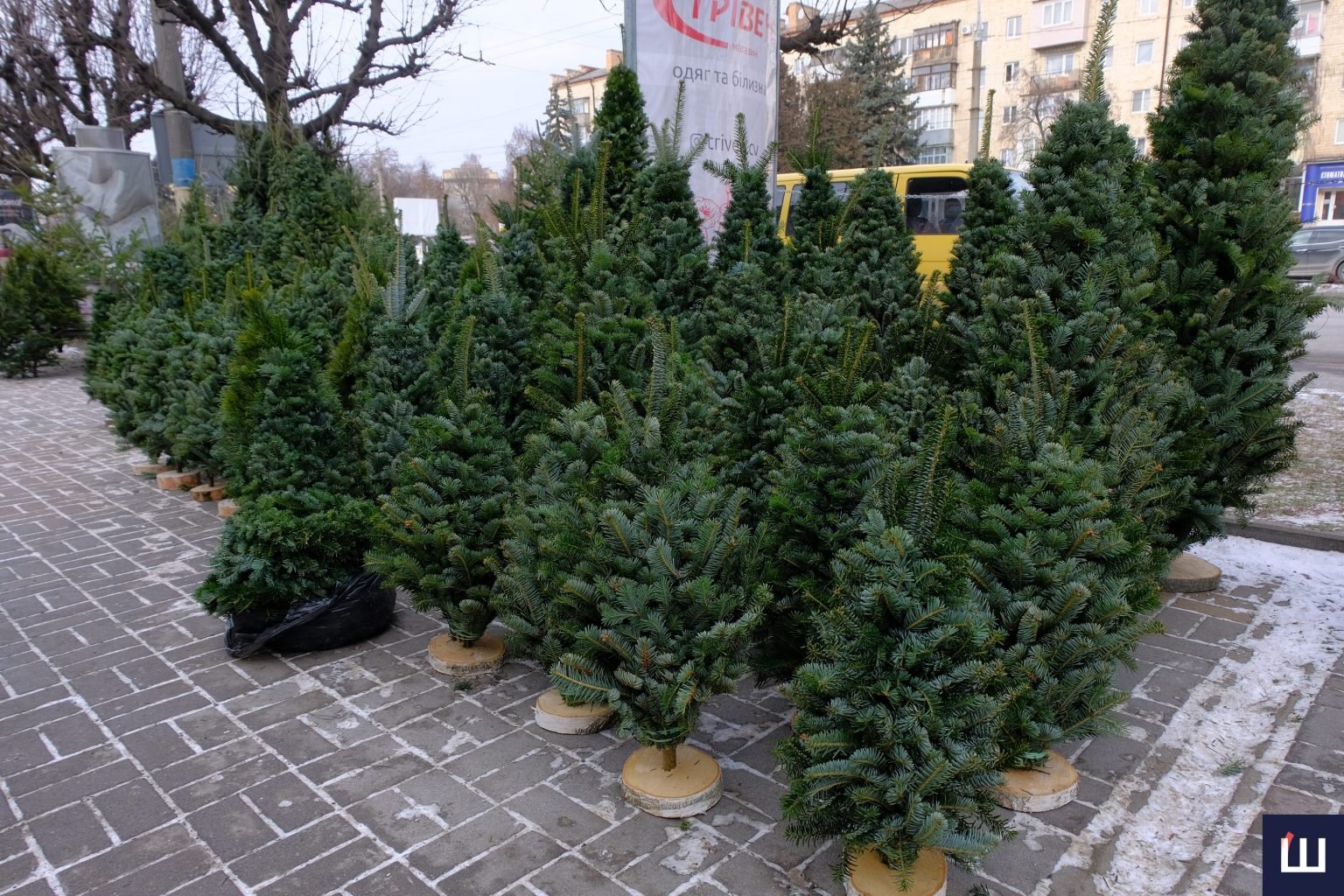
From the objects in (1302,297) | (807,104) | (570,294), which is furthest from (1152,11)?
(570,294)

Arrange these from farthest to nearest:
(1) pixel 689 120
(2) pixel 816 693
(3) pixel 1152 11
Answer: (3) pixel 1152 11 → (1) pixel 689 120 → (2) pixel 816 693

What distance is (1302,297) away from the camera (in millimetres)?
4965

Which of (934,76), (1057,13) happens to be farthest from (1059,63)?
(934,76)

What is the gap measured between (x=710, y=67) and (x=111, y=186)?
496 inches

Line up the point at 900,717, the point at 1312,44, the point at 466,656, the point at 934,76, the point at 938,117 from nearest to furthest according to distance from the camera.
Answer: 1. the point at 900,717
2. the point at 466,656
3. the point at 1312,44
4. the point at 934,76
5. the point at 938,117

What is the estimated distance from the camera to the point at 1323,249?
22.9 metres

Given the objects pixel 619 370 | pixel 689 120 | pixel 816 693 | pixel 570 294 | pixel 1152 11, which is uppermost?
pixel 1152 11

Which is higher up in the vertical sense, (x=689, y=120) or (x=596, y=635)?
(x=689, y=120)

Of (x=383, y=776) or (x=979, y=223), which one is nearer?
(x=383, y=776)

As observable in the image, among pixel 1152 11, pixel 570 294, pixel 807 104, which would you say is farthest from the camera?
pixel 1152 11

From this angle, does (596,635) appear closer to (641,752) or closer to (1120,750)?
(641,752)

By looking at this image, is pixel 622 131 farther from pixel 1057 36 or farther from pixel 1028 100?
pixel 1057 36

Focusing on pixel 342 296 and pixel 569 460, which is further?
pixel 342 296

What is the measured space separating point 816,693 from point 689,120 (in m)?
4.32
